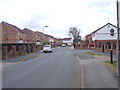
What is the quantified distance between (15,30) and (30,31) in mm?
22455

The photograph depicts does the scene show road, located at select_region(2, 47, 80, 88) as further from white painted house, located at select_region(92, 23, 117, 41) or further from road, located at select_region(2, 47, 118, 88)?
white painted house, located at select_region(92, 23, 117, 41)

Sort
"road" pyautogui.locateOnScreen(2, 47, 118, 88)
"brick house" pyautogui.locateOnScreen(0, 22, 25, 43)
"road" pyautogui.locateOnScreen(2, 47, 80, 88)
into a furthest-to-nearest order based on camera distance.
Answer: "brick house" pyautogui.locateOnScreen(0, 22, 25, 43) < "road" pyautogui.locateOnScreen(2, 47, 80, 88) < "road" pyautogui.locateOnScreen(2, 47, 118, 88)

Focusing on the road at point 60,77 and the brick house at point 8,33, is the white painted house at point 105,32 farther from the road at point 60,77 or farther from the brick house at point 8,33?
the road at point 60,77

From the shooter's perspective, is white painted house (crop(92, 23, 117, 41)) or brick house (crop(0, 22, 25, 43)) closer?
brick house (crop(0, 22, 25, 43))

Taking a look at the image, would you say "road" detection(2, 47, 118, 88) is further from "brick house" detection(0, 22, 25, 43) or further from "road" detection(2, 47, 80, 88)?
"brick house" detection(0, 22, 25, 43)

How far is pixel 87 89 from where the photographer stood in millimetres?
8445

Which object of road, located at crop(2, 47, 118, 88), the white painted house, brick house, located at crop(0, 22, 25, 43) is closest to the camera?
road, located at crop(2, 47, 118, 88)

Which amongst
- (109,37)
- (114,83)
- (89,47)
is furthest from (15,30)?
(114,83)

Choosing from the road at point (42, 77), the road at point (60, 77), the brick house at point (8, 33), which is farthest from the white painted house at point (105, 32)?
the road at point (42, 77)

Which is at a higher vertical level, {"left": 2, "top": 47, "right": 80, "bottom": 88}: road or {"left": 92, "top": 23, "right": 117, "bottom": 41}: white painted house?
{"left": 92, "top": 23, "right": 117, "bottom": 41}: white painted house

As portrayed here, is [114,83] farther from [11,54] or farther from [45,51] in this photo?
[45,51]

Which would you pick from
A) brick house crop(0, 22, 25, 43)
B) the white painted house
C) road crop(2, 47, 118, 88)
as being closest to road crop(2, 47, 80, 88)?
road crop(2, 47, 118, 88)

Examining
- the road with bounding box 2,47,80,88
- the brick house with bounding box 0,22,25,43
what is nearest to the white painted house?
the brick house with bounding box 0,22,25,43

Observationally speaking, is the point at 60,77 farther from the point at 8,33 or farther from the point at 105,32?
the point at 105,32
